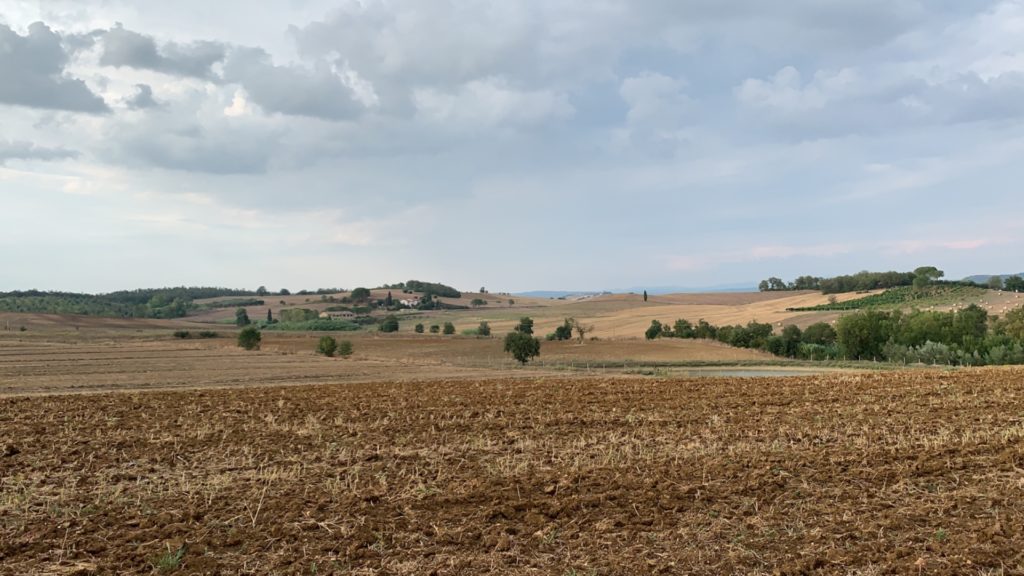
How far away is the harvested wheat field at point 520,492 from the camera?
9000 mm

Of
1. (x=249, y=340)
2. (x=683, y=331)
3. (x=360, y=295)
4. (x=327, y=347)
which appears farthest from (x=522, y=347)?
(x=360, y=295)

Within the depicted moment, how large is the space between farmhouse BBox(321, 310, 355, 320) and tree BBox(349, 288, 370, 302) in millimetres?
21259

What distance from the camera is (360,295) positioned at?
177750mm

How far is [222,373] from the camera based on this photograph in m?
48.8

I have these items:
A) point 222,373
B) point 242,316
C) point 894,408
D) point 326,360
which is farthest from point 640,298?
point 894,408

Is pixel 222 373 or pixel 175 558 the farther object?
pixel 222 373

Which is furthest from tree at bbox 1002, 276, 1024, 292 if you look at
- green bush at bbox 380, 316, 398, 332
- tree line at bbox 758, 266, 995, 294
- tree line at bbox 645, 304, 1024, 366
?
green bush at bbox 380, 316, 398, 332

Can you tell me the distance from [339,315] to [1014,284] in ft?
414

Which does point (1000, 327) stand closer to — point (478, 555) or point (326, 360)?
point (326, 360)

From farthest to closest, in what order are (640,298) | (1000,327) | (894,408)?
(640,298) → (1000,327) → (894,408)

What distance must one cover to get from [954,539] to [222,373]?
47.2m

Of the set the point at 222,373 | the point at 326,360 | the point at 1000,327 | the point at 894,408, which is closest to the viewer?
the point at 894,408

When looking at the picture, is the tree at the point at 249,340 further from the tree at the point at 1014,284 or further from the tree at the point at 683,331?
the tree at the point at 1014,284

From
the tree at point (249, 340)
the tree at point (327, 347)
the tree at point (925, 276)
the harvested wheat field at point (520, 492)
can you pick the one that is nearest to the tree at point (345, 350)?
the tree at point (327, 347)
